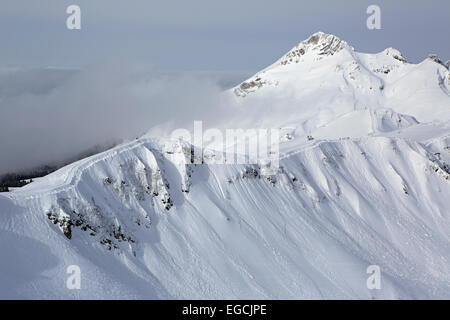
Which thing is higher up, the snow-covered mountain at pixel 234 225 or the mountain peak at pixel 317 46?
the mountain peak at pixel 317 46

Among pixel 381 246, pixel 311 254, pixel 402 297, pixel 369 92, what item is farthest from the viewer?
pixel 369 92

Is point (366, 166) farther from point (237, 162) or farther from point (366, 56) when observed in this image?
point (366, 56)

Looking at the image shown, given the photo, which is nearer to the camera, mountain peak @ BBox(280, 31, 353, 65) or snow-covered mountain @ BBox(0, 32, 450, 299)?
snow-covered mountain @ BBox(0, 32, 450, 299)

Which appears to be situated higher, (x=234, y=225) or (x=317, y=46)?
(x=317, y=46)

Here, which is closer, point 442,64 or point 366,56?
point 442,64

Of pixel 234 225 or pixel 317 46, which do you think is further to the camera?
pixel 317 46

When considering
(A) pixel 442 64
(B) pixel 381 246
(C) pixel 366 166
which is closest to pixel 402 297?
(B) pixel 381 246

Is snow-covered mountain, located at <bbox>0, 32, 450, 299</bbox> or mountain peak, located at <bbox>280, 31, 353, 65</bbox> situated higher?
mountain peak, located at <bbox>280, 31, 353, 65</bbox>

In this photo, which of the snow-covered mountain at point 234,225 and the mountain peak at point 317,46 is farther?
the mountain peak at point 317,46
